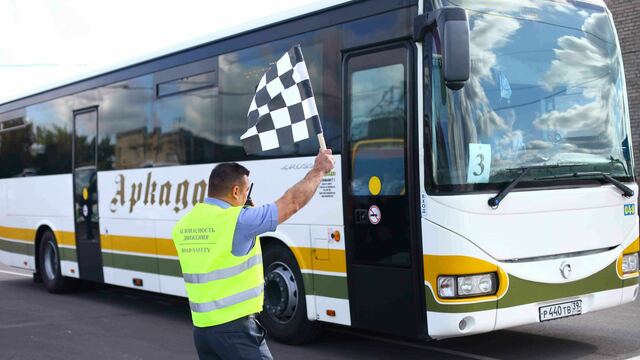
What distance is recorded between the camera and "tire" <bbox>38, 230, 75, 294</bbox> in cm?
1241

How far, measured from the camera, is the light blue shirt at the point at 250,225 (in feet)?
13.0

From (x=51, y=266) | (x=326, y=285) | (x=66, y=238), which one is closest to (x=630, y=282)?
(x=326, y=285)

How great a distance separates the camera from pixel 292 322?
305 inches

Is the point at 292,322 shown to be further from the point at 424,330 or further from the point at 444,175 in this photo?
the point at 444,175

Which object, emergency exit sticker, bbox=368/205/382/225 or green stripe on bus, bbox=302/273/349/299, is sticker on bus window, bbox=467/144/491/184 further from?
green stripe on bus, bbox=302/273/349/299

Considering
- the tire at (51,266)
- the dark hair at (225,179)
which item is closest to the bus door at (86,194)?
the tire at (51,266)

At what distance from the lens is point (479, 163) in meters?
6.18

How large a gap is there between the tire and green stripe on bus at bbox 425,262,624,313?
806cm

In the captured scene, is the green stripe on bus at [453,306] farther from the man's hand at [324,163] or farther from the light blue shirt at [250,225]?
the light blue shirt at [250,225]

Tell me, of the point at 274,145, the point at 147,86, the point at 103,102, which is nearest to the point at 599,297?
the point at 274,145

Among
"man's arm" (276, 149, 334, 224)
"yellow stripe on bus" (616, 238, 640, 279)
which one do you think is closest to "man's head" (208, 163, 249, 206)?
"man's arm" (276, 149, 334, 224)

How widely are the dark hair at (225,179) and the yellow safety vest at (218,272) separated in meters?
0.15

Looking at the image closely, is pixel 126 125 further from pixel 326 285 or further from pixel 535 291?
pixel 535 291

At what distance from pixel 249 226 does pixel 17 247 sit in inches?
433
